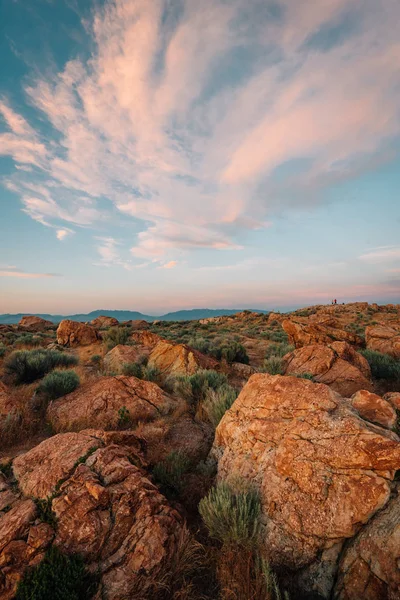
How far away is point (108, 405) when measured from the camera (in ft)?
23.4

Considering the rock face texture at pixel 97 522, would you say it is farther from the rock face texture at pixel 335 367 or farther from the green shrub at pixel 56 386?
the rock face texture at pixel 335 367

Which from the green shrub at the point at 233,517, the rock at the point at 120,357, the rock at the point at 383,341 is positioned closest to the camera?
the green shrub at the point at 233,517

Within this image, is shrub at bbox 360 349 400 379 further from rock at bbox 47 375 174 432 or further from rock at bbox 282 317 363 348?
rock at bbox 47 375 174 432

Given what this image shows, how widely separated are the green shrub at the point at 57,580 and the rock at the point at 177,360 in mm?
6597

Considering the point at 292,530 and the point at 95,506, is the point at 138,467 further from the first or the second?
the point at 292,530

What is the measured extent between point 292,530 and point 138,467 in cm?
226

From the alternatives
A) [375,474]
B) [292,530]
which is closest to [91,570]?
[292,530]

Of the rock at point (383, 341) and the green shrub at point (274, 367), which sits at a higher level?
the rock at point (383, 341)

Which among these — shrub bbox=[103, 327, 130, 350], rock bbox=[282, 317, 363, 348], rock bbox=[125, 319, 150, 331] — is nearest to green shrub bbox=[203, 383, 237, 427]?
rock bbox=[282, 317, 363, 348]

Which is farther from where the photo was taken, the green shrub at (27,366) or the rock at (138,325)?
the rock at (138,325)

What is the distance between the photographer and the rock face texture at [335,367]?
772 cm

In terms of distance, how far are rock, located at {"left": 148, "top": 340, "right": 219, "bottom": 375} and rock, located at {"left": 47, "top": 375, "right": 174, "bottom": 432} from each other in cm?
195

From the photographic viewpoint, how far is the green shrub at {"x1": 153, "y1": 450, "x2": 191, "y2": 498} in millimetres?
4590


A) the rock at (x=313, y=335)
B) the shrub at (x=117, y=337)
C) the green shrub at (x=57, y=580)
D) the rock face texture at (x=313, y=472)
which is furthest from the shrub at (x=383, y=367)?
the shrub at (x=117, y=337)
